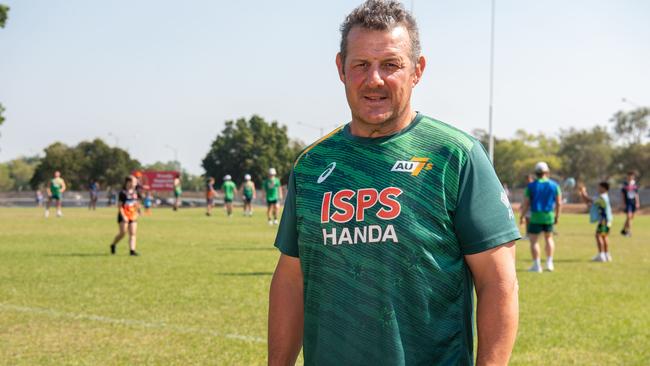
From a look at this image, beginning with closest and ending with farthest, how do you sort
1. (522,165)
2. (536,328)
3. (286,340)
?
(286,340)
(536,328)
(522,165)

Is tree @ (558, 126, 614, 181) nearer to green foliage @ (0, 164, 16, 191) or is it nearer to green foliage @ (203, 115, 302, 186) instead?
green foliage @ (203, 115, 302, 186)

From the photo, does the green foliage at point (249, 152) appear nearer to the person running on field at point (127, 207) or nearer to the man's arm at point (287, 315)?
the person running on field at point (127, 207)

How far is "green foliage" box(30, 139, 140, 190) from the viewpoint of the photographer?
11188cm

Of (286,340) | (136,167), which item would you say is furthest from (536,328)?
(136,167)

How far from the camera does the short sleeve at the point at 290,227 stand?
2830 millimetres

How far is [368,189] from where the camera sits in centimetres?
255

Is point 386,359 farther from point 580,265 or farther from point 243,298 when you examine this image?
point 580,265

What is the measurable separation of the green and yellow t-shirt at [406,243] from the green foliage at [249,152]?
107 metres

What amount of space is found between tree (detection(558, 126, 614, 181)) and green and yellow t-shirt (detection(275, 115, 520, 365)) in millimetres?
111546

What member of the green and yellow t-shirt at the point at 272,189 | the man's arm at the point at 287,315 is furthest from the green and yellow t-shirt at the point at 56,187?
the man's arm at the point at 287,315

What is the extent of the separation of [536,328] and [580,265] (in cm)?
859

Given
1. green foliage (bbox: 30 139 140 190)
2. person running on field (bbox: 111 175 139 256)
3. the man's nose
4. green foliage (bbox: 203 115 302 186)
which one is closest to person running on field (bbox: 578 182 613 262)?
person running on field (bbox: 111 175 139 256)

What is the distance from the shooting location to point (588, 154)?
112750mm

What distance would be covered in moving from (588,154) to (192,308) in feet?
364
